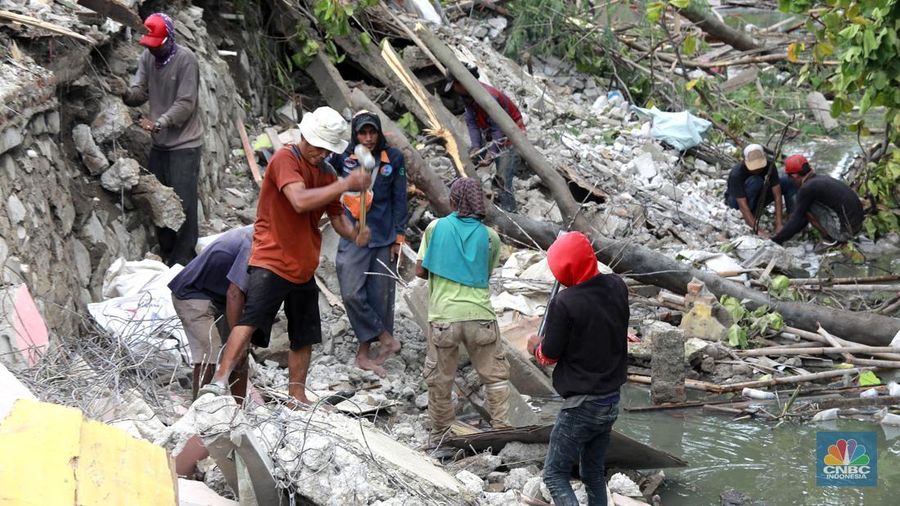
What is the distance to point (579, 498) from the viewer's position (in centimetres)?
554

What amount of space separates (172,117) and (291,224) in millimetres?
2427

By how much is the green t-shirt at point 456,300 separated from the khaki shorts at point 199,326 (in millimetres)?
1314

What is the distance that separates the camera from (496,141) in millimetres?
10562

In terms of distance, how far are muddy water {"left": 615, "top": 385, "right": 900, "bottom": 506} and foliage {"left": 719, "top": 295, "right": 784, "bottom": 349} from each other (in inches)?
43.9

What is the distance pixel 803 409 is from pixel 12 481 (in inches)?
218

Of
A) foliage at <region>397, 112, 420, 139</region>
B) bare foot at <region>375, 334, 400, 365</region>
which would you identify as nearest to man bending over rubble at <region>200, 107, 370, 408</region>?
bare foot at <region>375, 334, 400, 365</region>

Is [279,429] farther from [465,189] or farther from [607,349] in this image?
[465,189]

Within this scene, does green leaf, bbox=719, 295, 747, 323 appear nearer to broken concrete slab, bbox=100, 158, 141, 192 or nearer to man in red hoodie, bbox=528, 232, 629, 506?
man in red hoodie, bbox=528, 232, 629, 506

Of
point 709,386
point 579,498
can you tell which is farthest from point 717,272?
point 579,498

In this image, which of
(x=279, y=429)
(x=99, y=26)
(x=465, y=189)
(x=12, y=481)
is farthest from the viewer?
(x=99, y=26)

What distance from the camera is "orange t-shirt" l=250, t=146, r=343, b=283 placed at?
558 centimetres

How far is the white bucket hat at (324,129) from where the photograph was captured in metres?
5.46

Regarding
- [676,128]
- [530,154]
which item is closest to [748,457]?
[530,154]

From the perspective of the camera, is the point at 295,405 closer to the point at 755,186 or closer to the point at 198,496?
the point at 198,496
